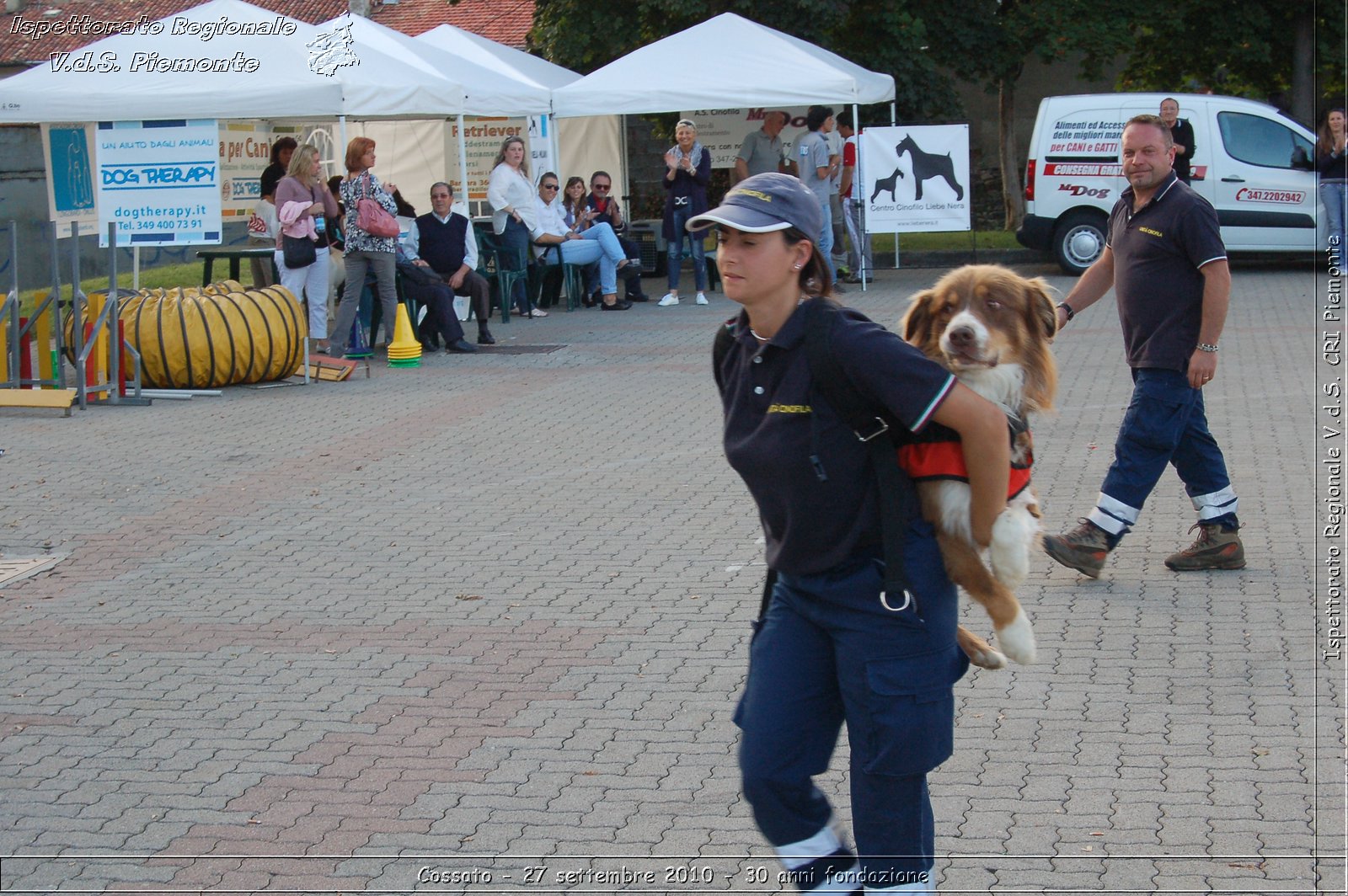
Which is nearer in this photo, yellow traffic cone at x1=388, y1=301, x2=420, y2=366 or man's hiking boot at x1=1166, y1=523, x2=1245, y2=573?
man's hiking boot at x1=1166, y1=523, x2=1245, y2=573

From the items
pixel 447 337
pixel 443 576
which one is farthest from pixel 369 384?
pixel 443 576

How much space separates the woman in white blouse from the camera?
657 inches

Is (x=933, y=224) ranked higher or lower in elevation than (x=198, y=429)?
higher

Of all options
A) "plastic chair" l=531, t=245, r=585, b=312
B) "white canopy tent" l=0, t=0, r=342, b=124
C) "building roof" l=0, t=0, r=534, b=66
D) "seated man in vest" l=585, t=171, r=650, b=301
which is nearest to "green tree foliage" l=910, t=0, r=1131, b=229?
"seated man in vest" l=585, t=171, r=650, b=301

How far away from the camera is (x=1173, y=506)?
7.87 metres

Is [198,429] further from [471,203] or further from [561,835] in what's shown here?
[471,203]

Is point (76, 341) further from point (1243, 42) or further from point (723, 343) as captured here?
point (1243, 42)

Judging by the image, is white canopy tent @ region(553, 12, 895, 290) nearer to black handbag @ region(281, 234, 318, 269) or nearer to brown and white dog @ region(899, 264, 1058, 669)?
black handbag @ region(281, 234, 318, 269)

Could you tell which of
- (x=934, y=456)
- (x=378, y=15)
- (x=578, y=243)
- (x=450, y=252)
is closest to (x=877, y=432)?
(x=934, y=456)

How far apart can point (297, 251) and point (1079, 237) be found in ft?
35.4

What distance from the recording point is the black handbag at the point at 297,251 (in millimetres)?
13625

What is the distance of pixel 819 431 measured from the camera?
2783 mm

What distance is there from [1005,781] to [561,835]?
4.35 ft

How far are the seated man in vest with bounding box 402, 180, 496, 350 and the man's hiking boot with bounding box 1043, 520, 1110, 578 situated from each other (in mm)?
9582
